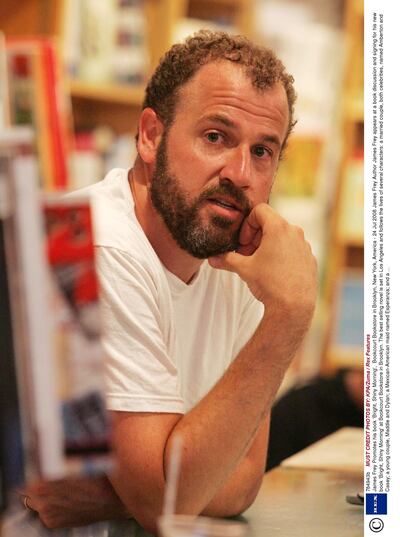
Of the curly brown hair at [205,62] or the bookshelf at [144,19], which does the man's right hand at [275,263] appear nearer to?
the curly brown hair at [205,62]

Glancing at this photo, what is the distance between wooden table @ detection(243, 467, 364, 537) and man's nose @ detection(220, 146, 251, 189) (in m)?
0.41

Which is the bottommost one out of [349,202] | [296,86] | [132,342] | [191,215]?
Result: [349,202]

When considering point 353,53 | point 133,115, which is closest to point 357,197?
point 353,53

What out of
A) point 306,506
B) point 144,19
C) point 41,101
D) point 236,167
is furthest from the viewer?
point 144,19

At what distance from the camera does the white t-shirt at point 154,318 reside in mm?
989

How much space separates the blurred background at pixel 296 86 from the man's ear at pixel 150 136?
0.06 m

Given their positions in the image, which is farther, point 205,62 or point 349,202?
point 349,202

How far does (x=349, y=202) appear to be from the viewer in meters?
2.82

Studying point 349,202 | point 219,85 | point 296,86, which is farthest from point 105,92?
point 349,202

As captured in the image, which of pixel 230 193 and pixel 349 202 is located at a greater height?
pixel 230 193

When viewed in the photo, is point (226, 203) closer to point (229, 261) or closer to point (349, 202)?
point (229, 261)

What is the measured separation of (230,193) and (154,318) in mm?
168

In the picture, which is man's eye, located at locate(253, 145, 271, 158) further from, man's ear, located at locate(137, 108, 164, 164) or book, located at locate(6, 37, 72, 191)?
book, located at locate(6, 37, 72, 191)

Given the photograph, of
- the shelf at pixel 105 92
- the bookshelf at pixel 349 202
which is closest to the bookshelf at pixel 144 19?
the shelf at pixel 105 92
